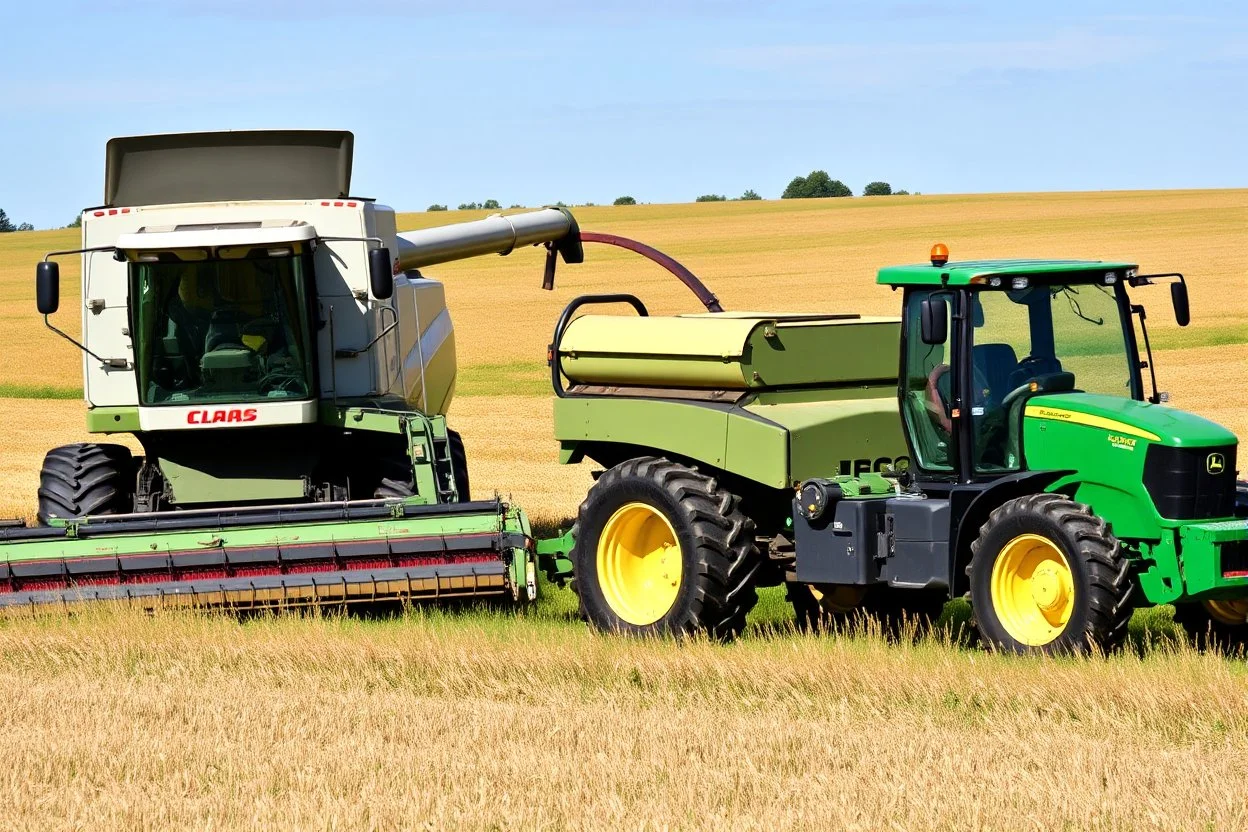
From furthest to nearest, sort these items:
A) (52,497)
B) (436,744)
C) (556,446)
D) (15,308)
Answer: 1. (15,308)
2. (556,446)
3. (52,497)
4. (436,744)

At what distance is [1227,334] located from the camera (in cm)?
3059

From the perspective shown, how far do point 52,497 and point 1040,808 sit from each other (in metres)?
8.07

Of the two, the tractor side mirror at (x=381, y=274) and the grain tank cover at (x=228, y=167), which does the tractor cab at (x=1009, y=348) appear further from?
the grain tank cover at (x=228, y=167)

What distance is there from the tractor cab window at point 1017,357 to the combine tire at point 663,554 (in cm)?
146

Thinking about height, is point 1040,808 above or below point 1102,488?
below

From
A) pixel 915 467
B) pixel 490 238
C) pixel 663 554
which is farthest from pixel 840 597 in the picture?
pixel 490 238

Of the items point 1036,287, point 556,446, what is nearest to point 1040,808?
point 1036,287

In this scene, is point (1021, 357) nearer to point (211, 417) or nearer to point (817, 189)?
point (211, 417)

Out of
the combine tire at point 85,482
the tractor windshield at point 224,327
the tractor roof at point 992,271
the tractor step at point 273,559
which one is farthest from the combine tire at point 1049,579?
the combine tire at point 85,482

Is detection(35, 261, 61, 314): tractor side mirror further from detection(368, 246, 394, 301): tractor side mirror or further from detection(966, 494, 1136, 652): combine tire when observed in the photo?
detection(966, 494, 1136, 652): combine tire

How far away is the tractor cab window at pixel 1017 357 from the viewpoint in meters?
8.44

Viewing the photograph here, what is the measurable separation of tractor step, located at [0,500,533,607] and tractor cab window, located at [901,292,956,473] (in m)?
2.50

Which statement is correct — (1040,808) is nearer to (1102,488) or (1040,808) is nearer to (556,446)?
(1102,488)

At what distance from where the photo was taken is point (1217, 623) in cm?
855
